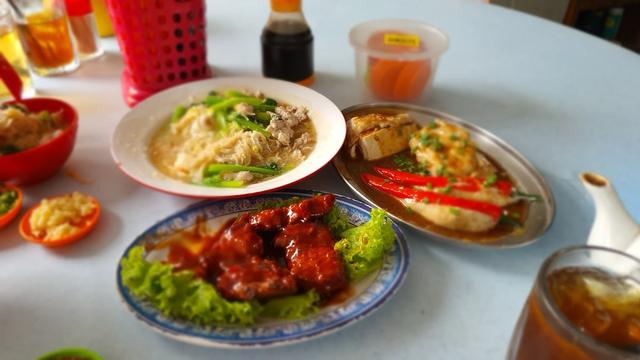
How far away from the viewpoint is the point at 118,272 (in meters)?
0.84

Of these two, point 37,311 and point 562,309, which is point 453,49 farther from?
point 37,311

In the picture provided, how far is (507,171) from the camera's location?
1179 mm

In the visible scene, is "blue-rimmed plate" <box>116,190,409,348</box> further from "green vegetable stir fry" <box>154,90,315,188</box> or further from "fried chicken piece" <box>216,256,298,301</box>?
"green vegetable stir fry" <box>154,90,315,188</box>

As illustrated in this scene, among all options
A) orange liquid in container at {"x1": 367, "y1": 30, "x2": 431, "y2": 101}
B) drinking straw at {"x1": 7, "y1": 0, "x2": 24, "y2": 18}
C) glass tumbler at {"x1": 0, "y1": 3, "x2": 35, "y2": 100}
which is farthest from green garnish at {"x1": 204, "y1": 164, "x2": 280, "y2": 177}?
drinking straw at {"x1": 7, "y1": 0, "x2": 24, "y2": 18}

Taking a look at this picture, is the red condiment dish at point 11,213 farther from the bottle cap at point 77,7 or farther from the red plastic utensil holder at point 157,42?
the bottle cap at point 77,7

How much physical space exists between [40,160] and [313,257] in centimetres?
71

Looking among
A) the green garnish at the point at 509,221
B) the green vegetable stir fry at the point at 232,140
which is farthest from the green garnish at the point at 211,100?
the green garnish at the point at 509,221

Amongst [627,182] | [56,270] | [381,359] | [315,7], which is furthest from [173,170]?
[315,7]

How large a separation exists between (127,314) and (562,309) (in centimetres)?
72

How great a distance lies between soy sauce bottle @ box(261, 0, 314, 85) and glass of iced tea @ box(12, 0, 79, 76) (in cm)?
66

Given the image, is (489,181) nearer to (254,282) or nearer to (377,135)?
(377,135)

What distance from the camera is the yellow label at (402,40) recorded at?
4.86 ft

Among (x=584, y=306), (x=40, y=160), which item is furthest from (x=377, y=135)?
(x=40, y=160)

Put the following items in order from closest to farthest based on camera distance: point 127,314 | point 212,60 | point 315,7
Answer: point 127,314 → point 212,60 → point 315,7
